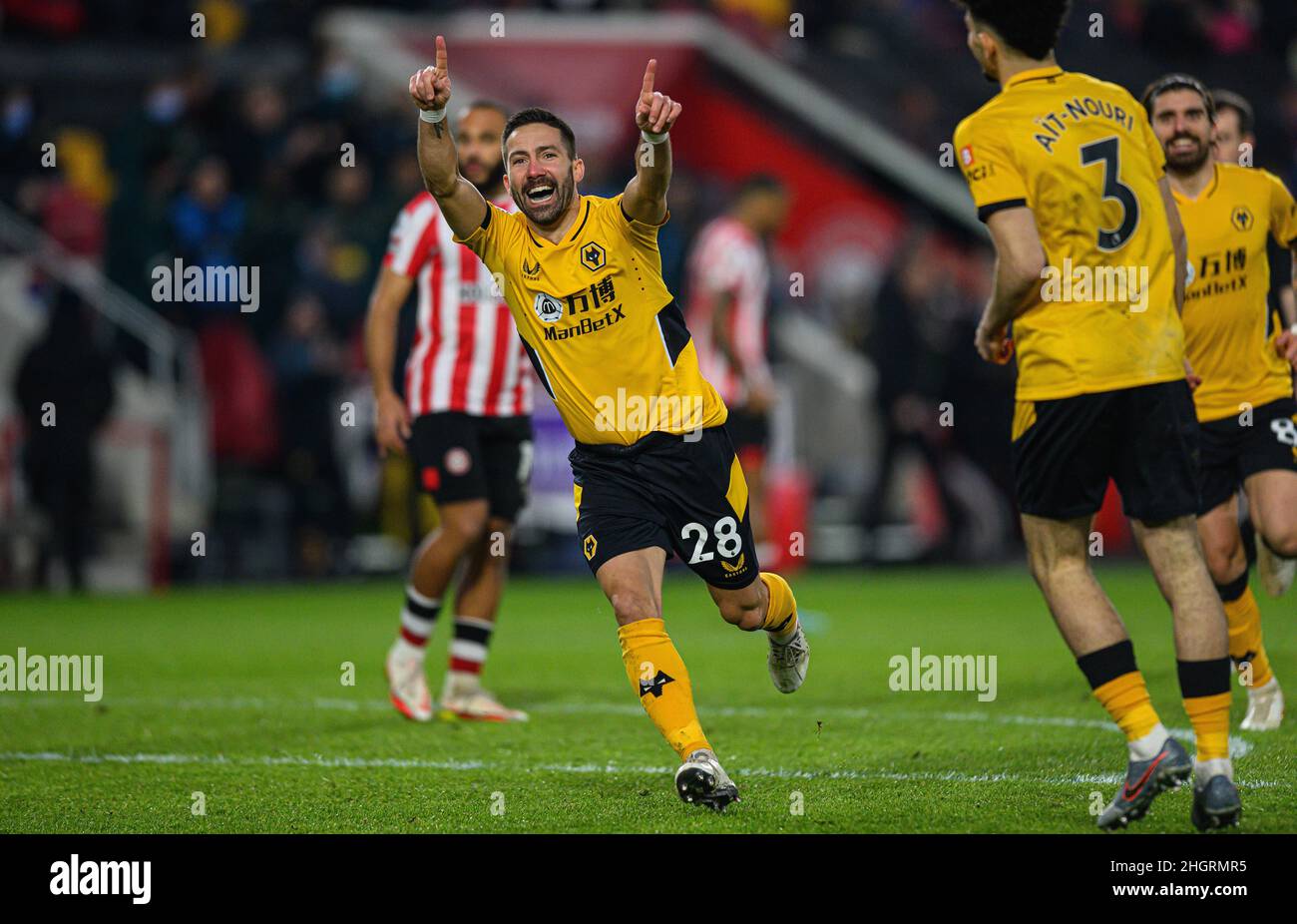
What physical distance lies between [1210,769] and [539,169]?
2942mm

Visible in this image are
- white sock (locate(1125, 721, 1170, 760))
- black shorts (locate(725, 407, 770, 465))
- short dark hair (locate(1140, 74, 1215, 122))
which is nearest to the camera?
white sock (locate(1125, 721, 1170, 760))

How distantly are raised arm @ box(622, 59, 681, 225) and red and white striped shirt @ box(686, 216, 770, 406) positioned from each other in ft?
24.7

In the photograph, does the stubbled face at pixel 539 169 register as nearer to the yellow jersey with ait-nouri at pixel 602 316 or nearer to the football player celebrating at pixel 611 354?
the football player celebrating at pixel 611 354

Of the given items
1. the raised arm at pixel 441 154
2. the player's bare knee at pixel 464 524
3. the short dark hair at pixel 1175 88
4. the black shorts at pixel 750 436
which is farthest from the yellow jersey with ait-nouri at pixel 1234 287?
the black shorts at pixel 750 436

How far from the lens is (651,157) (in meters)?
5.95

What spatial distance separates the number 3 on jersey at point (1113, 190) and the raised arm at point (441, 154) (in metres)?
2.08

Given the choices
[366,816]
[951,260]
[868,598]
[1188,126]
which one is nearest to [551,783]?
[366,816]

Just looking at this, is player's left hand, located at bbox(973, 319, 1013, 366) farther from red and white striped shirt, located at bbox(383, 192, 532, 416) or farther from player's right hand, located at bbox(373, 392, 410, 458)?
player's right hand, located at bbox(373, 392, 410, 458)

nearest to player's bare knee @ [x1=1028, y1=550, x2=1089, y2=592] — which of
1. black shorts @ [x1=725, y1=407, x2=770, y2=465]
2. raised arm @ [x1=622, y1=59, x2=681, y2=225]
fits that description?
raised arm @ [x1=622, y1=59, x2=681, y2=225]

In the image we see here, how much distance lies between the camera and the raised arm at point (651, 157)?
5809 mm

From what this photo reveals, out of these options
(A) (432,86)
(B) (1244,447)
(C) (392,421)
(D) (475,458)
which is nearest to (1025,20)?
(A) (432,86)

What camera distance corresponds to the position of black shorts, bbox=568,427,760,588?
20.8 feet

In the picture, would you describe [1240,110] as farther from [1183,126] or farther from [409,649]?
[409,649]

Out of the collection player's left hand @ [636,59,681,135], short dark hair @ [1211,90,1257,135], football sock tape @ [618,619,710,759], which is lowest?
football sock tape @ [618,619,710,759]
